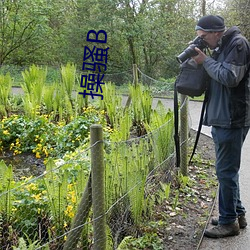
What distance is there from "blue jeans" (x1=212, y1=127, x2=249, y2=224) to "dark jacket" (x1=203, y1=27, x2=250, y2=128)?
0.28ft

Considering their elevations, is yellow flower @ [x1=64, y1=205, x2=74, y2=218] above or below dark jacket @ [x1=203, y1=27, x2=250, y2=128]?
below

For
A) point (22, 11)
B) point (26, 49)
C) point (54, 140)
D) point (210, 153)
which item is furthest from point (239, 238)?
point (26, 49)

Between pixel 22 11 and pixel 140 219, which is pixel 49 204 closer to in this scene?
pixel 140 219

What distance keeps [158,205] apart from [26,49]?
1345 centimetres

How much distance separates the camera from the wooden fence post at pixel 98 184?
2209 millimetres

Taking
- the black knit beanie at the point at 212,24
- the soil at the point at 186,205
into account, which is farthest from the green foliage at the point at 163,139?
the black knit beanie at the point at 212,24

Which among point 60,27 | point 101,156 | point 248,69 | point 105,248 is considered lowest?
point 105,248

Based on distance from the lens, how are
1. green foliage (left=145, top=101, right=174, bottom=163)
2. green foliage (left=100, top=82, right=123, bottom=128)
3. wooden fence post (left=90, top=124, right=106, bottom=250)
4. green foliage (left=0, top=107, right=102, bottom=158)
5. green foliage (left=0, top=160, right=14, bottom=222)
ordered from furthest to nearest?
green foliage (left=100, top=82, right=123, bottom=128) < green foliage (left=0, top=107, right=102, bottom=158) < green foliage (left=145, top=101, right=174, bottom=163) < green foliage (left=0, top=160, right=14, bottom=222) < wooden fence post (left=90, top=124, right=106, bottom=250)

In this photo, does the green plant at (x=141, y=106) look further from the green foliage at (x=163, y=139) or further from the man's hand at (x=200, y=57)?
the man's hand at (x=200, y=57)

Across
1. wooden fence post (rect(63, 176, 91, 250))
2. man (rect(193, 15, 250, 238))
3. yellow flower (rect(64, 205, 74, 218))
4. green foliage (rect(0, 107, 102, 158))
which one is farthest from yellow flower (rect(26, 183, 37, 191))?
green foliage (rect(0, 107, 102, 158))

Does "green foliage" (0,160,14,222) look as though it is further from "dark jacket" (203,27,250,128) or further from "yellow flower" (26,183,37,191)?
"dark jacket" (203,27,250,128)

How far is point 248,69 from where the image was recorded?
276cm

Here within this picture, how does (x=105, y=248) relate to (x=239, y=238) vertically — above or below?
above

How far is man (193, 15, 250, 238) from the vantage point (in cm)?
268
